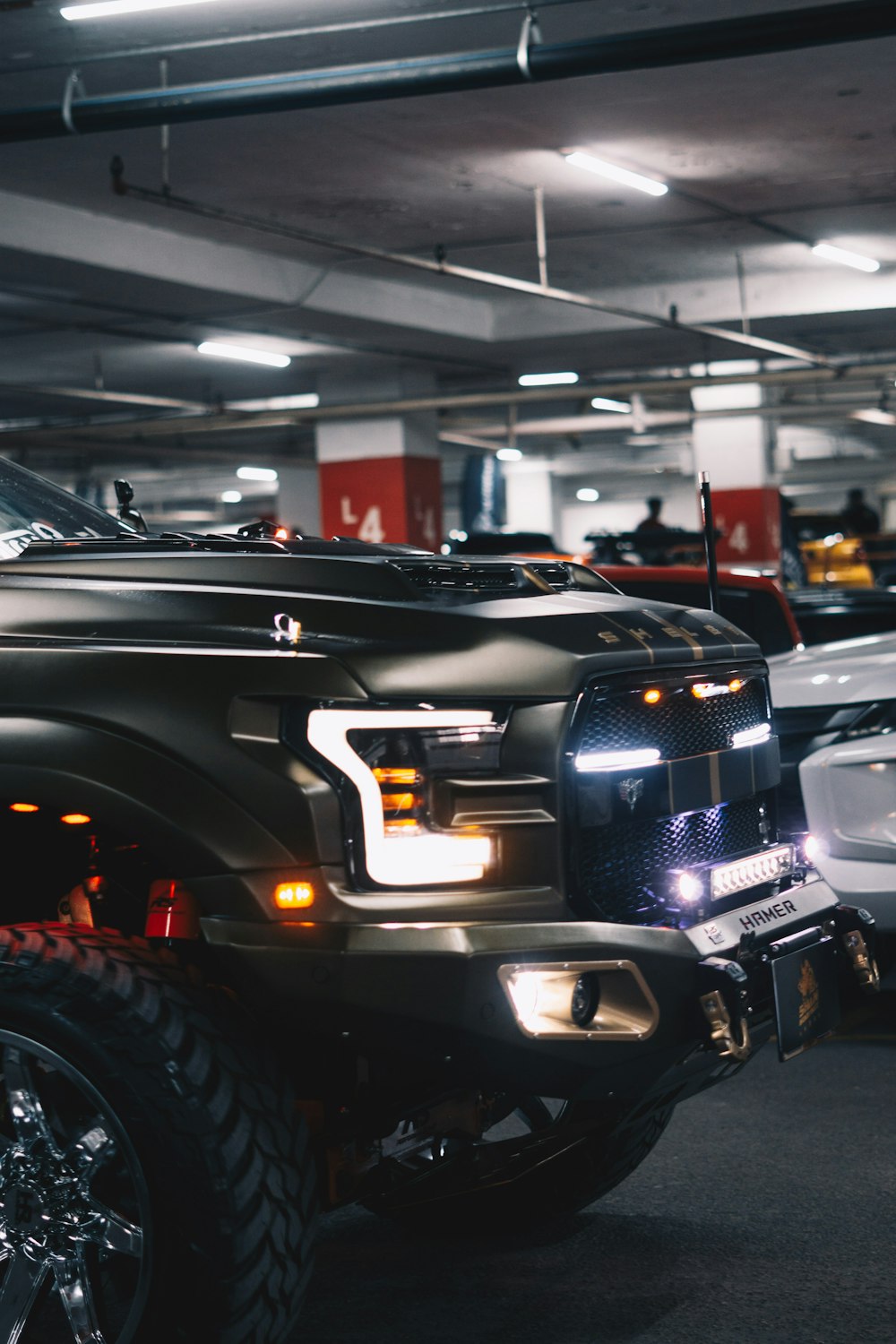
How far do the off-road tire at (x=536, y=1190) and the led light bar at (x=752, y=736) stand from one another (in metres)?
0.83

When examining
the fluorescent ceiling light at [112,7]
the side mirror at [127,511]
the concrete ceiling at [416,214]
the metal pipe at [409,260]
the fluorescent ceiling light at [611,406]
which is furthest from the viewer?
the fluorescent ceiling light at [611,406]

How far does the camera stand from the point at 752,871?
3.05 metres

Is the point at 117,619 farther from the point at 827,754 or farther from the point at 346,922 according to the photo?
the point at 827,754

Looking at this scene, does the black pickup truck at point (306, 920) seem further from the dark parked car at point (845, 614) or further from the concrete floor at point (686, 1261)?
the dark parked car at point (845, 614)

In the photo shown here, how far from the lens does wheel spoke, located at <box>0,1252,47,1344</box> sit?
8.75 ft

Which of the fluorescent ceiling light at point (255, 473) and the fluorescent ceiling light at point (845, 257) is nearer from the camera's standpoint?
the fluorescent ceiling light at point (845, 257)

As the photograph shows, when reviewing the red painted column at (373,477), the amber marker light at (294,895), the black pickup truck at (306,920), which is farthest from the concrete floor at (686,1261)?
the red painted column at (373,477)

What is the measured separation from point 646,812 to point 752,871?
1.27 ft

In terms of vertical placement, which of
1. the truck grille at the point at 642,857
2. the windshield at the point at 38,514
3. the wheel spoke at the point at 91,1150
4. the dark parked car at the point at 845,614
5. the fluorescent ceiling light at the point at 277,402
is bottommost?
the wheel spoke at the point at 91,1150

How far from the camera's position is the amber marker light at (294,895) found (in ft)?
8.35

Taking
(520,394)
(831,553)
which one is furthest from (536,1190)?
(831,553)

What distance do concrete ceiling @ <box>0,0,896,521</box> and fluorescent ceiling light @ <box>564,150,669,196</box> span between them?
0.14 metres

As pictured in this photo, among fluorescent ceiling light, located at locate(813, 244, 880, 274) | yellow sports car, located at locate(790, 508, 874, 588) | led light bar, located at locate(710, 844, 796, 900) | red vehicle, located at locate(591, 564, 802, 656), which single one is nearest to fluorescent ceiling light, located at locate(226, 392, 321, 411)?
yellow sports car, located at locate(790, 508, 874, 588)

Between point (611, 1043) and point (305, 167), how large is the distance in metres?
12.9
